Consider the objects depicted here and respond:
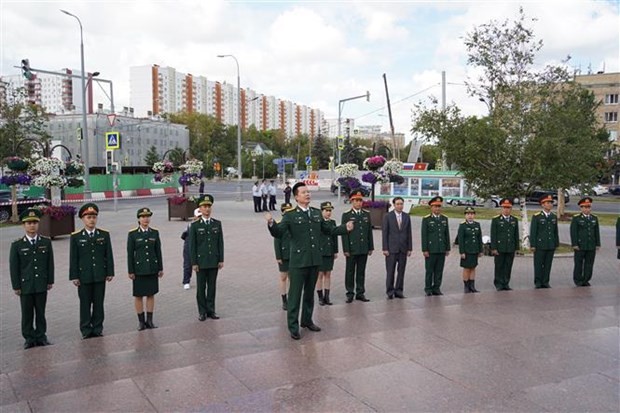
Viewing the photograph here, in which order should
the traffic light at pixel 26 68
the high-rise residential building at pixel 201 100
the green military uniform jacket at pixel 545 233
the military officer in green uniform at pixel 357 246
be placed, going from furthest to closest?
the high-rise residential building at pixel 201 100 < the traffic light at pixel 26 68 < the green military uniform jacket at pixel 545 233 < the military officer in green uniform at pixel 357 246

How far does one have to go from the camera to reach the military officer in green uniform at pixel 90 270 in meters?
6.98

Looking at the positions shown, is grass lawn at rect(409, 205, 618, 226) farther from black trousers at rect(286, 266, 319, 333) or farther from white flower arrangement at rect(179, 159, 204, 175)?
black trousers at rect(286, 266, 319, 333)

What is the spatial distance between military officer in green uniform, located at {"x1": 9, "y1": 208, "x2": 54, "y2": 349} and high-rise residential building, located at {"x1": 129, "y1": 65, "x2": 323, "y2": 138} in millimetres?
89788

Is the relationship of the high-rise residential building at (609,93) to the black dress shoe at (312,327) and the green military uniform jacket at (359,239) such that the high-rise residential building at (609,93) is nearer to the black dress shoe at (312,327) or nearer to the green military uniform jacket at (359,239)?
the green military uniform jacket at (359,239)

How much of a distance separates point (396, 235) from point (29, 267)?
5.69 m

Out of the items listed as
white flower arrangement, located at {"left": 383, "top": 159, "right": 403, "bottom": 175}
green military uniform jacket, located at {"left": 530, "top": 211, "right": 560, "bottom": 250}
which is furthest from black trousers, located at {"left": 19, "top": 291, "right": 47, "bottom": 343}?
white flower arrangement, located at {"left": 383, "top": 159, "right": 403, "bottom": 175}

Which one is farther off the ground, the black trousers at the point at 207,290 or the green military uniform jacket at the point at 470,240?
the green military uniform jacket at the point at 470,240

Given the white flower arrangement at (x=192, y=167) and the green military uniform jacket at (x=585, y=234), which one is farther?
the white flower arrangement at (x=192, y=167)

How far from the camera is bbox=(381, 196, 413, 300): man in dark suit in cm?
916

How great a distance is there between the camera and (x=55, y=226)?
17234 millimetres

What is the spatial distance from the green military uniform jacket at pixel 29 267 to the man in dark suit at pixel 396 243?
5.31 m

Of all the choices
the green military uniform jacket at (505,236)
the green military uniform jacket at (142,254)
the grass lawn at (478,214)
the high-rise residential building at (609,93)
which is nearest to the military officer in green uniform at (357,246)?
the green military uniform jacket at (505,236)

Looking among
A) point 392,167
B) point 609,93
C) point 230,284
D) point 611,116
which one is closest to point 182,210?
point 392,167

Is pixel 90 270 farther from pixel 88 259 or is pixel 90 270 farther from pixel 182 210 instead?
pixel 182 210
